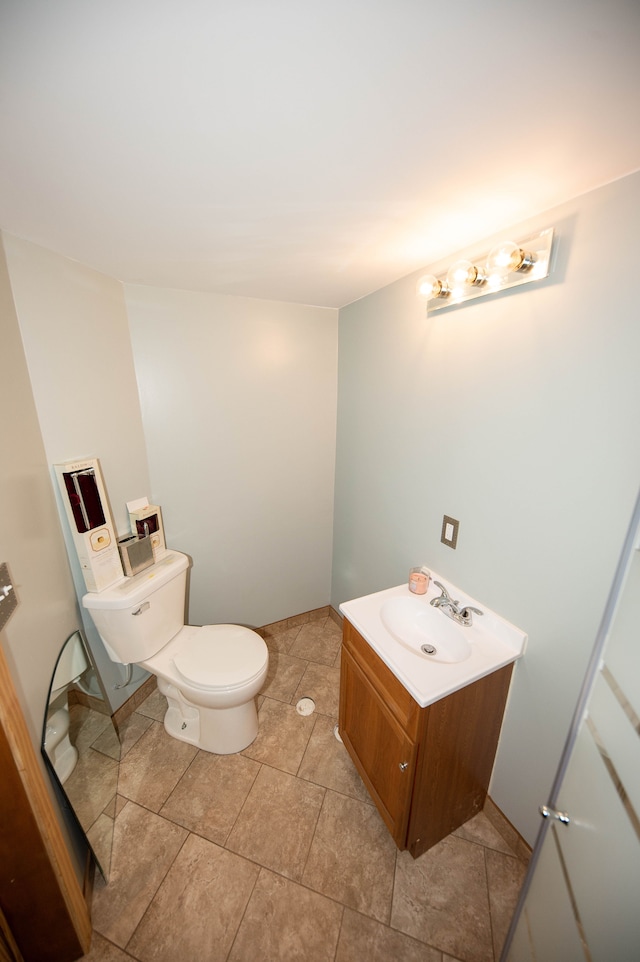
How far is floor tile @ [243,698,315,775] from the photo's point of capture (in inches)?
62.4

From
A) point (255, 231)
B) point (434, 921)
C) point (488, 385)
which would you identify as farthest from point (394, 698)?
point (255, 231)

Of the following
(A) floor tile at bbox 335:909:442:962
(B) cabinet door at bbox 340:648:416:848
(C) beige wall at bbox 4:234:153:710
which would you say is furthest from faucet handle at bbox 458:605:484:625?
(C) beige wall at bbox 4:234:153:710

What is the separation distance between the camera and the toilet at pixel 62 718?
42.6 inches

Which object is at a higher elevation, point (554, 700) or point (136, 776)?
point (554, 700)

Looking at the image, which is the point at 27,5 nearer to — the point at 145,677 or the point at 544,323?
the point at 544,323

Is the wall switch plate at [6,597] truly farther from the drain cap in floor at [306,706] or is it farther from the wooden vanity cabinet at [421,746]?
the drain cap in floor at [306,706]

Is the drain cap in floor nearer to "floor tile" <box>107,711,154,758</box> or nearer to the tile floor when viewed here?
the tile floor

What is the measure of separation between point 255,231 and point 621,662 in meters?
1.52

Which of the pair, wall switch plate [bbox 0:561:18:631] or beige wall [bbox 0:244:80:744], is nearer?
wall switch plate [bbox 0:561:18:631]

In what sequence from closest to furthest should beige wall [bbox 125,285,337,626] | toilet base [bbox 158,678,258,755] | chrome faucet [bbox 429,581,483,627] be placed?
chrome faucet [bbox 429,581,483,627] → toilet base [bbox 158,678,258,755] → beige wall [bbox 125,285,337,626]

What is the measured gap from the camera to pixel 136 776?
1.52 m

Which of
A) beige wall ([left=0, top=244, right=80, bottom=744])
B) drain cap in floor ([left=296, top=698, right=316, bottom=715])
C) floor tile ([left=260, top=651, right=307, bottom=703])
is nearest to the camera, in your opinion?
beige wall ([left=0, top=244, right=80, bottom=744])

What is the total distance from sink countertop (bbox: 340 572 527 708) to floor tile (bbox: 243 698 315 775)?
867mm

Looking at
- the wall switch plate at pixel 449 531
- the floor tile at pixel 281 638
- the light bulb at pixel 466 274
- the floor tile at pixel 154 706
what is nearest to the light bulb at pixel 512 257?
the light bulb at pixel 466 274
